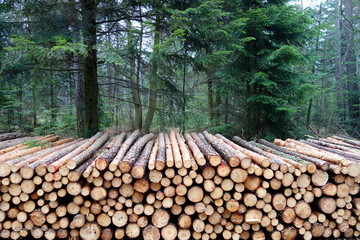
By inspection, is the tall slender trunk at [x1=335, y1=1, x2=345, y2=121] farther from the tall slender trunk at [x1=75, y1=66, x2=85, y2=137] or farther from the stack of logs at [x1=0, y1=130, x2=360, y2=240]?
the tall slender trunk at [x1=75, y1=66, x2=85, y2=137]

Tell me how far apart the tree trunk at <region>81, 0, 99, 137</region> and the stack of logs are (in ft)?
12.3

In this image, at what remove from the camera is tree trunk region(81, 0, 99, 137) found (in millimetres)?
7027

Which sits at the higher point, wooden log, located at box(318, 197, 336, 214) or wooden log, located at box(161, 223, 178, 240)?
wooden log, located at box(318, 197, 336, 214)

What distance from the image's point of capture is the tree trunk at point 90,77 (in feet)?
23.1

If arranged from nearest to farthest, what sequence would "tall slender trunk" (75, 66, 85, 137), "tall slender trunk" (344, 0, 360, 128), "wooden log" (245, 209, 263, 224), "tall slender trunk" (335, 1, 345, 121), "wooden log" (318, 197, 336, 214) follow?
"wooden log" (245, 209, 263, 224) → "wooden log" (318, 197, 336, 214) → "tall slender trunk" (75, 66, 85, 137) → "tall slender trunk" (344, 0, 360, 128) → "tall slender trunk" (335, 1, 345, 121)

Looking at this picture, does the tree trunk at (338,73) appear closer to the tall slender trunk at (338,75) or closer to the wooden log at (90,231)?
the tall slender trunk at (338,75)

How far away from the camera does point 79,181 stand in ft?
12.0

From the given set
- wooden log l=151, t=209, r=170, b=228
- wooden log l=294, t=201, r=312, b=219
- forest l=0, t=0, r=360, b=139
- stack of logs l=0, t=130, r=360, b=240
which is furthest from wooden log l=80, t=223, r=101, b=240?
forest l=0, t=0, r=360, b=139

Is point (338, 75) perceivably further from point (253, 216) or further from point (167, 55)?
point (253, 216)

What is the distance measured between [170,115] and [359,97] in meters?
11.6

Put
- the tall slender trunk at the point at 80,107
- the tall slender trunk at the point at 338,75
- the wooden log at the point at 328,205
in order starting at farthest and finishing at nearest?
the tall slender trunk at the point at 338,75
the tall slender trunk at the point at 80,107
the wooden log at the point at 328,205

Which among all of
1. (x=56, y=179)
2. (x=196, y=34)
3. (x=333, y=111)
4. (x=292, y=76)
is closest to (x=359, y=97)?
(x=333, y=111)

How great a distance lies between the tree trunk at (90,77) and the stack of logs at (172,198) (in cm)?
373

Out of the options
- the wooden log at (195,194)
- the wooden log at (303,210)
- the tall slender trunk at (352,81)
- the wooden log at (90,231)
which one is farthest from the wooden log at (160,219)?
the tall slender trunk at (352,81)
